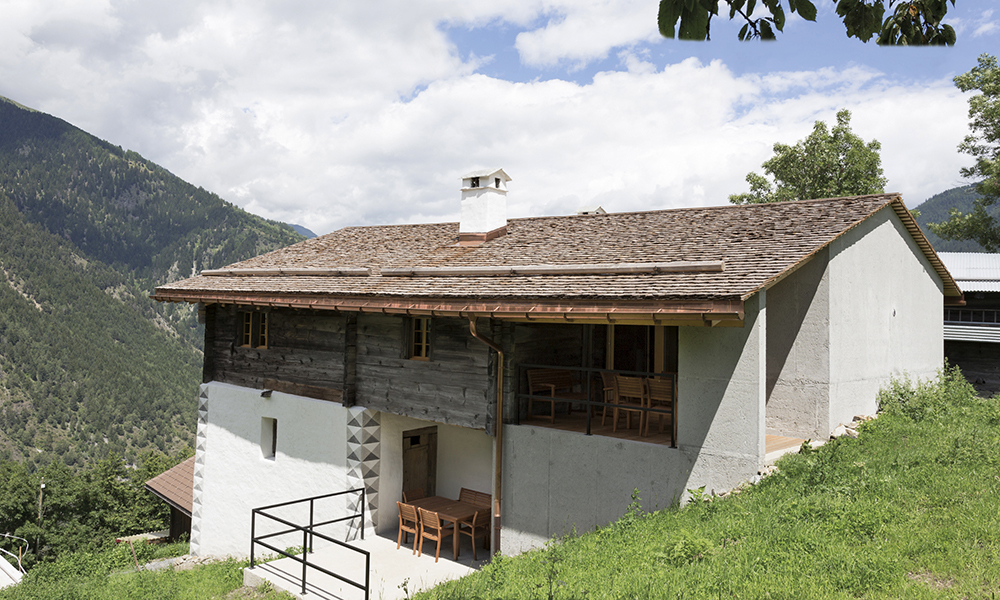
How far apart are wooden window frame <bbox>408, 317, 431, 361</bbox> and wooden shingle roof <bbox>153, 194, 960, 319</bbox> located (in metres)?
0.75

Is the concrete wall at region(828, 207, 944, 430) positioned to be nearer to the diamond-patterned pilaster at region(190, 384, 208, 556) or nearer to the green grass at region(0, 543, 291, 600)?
the green grass at region(0, 543, 291, 600)

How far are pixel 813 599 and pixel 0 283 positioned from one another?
160 meters

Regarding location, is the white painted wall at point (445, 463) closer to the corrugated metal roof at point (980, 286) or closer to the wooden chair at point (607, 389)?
the wooden chair at point (607, 389)

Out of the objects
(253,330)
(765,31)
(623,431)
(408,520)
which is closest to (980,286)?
(623,431)

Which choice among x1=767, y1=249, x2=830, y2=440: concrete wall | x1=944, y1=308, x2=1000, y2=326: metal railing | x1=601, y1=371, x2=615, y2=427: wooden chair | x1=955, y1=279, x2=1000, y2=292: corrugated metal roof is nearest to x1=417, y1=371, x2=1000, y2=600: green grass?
x1=767, y1=249, x2=830, y2=440: concrete wall

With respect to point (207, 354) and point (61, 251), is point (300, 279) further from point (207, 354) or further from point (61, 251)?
point (61, 251)

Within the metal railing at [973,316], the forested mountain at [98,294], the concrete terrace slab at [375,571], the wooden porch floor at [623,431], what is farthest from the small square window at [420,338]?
the forested mountain at [98,294]

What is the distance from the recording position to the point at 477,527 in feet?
35.7

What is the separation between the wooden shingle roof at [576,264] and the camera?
7.89m

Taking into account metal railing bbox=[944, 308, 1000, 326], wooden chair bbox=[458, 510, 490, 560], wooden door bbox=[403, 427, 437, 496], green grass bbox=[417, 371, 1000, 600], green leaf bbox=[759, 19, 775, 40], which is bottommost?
wooden chair bbox=[458, 510, 490, 560]

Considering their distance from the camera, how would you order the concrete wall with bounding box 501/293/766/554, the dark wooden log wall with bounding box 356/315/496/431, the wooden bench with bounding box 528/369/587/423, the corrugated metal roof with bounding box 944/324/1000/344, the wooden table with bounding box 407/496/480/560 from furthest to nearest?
the corrugated metal roof with bounding box 944/324/1000/344, the wooden table with bounding box 407/496/480/560, the dark wooden log wall with bounding box 356/315/496/431, the wooden bench with bounding box 528/369/587/423, the concrete wall with bounding box 501/293/766/554

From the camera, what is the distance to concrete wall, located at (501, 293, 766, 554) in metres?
7.79

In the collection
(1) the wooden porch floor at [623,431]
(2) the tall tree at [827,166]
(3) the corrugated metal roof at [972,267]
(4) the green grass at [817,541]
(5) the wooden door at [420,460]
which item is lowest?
(5) the wooden door at [420,460]

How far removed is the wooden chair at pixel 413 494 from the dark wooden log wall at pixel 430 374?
1.87 metres
